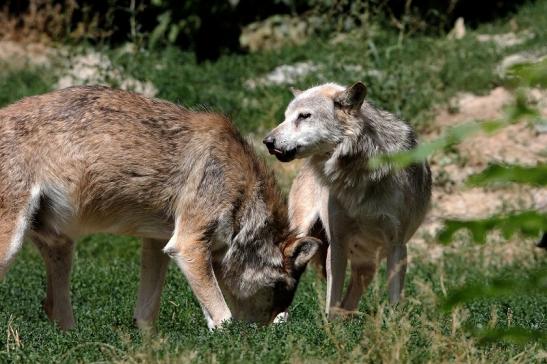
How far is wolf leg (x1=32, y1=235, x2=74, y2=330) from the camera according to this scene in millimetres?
7285

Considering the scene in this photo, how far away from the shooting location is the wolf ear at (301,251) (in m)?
7.55

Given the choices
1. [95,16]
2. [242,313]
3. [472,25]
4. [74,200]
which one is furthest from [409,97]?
[74,200]

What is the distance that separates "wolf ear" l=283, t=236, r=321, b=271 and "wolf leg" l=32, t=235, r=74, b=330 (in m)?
1.51

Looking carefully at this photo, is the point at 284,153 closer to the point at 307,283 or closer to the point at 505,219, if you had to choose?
the point at 307,283

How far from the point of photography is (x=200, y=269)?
697 cm

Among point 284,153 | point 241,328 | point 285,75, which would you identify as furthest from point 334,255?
point 285,75

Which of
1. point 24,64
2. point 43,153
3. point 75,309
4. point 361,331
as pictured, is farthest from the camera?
point 24,64

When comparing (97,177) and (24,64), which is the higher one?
(97,177)

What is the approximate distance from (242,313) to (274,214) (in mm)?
726

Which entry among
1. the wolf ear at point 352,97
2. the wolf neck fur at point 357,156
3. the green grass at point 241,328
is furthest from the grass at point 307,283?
the wolf ear at point 352,97

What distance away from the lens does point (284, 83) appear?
43.9 feet

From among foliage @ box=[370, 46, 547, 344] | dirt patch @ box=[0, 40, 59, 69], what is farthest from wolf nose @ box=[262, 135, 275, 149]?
dirt patch @ box=[0, 40, 59, 69]

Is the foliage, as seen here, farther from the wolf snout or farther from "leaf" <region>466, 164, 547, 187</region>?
→ the wolf snout

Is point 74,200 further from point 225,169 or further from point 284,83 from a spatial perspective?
point 284,83
